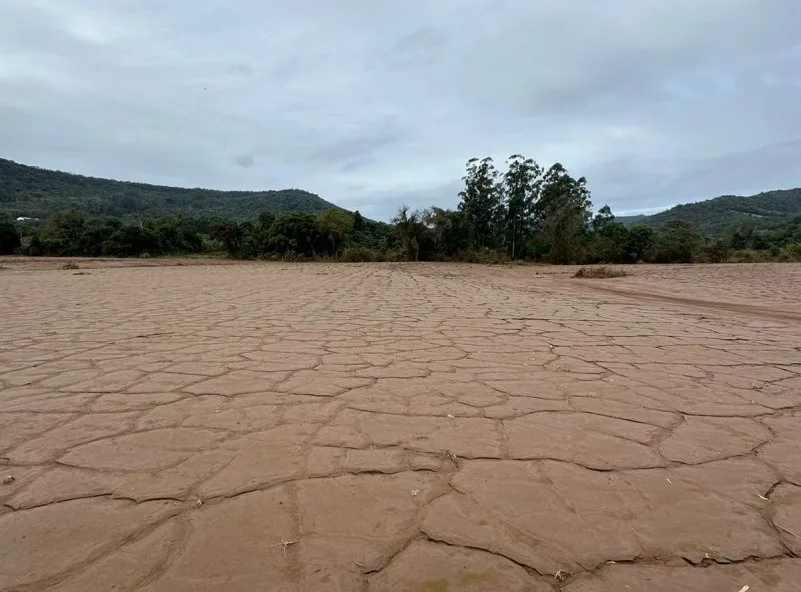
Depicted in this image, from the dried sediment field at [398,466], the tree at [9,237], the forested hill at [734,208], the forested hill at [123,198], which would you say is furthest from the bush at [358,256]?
the forested hill at [734,208]

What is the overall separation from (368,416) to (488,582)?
103cm

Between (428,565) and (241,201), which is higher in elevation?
(241,201)

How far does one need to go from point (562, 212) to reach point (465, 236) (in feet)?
18.3

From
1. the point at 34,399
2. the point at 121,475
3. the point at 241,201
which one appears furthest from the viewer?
the point at 241,201

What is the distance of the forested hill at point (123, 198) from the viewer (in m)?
45.4

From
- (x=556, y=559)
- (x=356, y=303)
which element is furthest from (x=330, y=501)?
(x=356, y=303)

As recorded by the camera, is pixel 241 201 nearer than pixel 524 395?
No

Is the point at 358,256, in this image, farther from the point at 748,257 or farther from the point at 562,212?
the point at 748,257

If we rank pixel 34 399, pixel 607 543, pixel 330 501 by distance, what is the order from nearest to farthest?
pixel 607 543 → pixel 330 501 → pixel 34 399

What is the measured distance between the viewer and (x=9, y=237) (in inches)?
990

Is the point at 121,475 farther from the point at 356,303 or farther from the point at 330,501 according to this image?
the point at 356,303

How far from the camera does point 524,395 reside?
2.32 m

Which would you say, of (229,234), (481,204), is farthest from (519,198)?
(229,234)

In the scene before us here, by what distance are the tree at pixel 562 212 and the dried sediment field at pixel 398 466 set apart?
2169 cm
